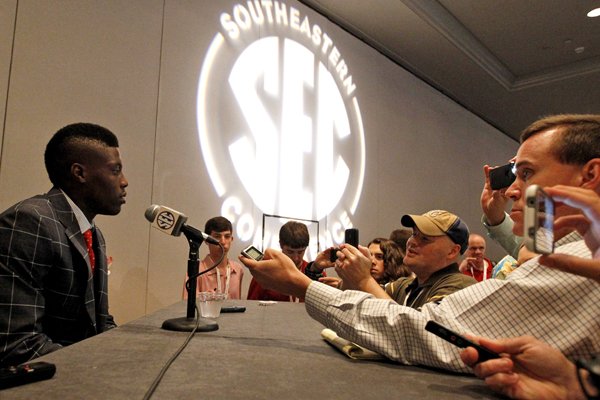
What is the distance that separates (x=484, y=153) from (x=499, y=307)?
6.63 metres

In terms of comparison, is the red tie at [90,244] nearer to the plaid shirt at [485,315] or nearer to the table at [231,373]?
the table at [231,373]

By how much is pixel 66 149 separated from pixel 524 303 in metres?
1.56

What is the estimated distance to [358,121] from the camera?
4477mm

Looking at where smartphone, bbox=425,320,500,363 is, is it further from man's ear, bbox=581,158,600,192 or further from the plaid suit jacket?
the plaid suit jacket

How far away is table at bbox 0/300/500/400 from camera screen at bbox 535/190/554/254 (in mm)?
258

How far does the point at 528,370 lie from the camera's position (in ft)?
2.12

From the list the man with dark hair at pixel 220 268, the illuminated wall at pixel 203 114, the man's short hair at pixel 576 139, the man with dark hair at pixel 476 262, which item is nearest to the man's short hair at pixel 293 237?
the man with dark hair at pixel 220 268

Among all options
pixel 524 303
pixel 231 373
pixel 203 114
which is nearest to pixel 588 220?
pixel 524 303

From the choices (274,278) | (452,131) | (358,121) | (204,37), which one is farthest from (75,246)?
(452,131)

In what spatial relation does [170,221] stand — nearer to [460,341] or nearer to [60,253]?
[60,253]

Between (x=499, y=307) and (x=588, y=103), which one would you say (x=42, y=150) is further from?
(x=588, y=103)

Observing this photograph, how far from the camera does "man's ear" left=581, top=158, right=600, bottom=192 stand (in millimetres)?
729

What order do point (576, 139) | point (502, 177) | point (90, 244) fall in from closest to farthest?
point (576, 139)
point (502, 177)
point (90, 244)

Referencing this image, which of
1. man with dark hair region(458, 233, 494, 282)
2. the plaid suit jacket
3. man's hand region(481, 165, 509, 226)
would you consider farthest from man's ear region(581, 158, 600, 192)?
man with dark hair region(458, 233, 494, 282)
